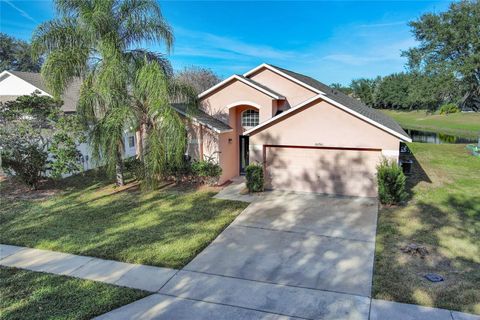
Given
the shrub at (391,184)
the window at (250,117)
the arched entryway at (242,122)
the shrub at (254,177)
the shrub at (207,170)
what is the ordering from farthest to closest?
1. the window at (250,117)
2. the arched entryway at (242,122)
3. the shrub at (207,170)
4. the shrub at (254,177)
5. the shrub at (391,184)

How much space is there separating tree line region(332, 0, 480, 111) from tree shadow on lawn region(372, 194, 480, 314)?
15005mm

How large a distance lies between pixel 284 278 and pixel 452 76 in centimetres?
2302

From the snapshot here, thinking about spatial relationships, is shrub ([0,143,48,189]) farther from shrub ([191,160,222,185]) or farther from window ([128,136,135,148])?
window ([128,136,135,148])

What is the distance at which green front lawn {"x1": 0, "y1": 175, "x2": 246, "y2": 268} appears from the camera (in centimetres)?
827

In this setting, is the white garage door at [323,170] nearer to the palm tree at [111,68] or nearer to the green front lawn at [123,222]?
the green front lawn at [123,222]

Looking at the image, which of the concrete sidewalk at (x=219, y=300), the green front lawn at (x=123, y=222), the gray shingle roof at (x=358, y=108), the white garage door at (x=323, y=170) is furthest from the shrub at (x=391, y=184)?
the concrete sidewalk at (x=219, y=300)

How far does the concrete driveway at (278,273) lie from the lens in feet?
19.0

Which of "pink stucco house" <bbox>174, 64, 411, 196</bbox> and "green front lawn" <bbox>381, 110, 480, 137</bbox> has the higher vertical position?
"green front lawn" <bbox>381, 110, 480, 137</bbox>

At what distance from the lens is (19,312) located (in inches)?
225

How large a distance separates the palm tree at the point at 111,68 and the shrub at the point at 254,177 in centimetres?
306

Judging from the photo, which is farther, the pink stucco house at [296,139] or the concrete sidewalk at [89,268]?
the pink stucco house at [296,139]

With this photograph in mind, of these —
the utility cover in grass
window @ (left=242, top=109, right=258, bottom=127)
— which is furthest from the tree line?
the utility cover in grass

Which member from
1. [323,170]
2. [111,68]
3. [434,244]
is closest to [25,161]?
[111,68]

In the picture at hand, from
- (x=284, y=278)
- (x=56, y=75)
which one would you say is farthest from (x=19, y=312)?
(x=56, y=75)
